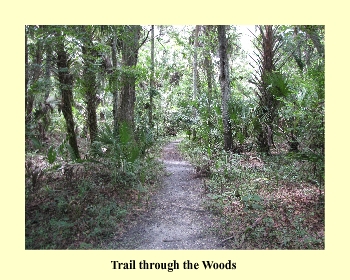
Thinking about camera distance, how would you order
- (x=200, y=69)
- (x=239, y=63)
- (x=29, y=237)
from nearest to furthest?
(x=29, y=237)
(x=200, y=69)
(x=239, y=63)

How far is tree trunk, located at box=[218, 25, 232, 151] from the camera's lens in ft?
31.4

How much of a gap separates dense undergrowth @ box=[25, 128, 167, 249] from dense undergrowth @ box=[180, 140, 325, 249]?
5.98ft

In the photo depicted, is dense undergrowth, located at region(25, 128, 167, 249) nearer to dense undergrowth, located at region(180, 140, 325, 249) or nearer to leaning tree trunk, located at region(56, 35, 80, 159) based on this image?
leaning tree trunk, located at region(56, 35, 80, 159)

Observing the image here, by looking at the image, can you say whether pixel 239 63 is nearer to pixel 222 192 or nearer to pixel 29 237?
pixel 222 192

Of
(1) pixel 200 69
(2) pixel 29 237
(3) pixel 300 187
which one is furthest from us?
(1) pixel 200 69

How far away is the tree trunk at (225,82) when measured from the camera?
9578 millimetres

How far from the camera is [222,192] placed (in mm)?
6754

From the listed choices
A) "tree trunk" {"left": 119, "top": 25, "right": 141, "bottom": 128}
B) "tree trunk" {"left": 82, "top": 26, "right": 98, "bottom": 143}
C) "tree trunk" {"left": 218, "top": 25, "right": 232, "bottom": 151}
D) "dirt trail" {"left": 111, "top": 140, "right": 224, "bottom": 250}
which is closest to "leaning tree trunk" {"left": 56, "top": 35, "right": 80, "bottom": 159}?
"tree trunk" {"left": 82, "top": 26, "right": 98, "bottom": 143}

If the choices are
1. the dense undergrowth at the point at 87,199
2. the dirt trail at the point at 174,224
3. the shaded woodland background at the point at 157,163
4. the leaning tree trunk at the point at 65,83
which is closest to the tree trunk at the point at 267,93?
the shaded woodland background at the point at 157,163

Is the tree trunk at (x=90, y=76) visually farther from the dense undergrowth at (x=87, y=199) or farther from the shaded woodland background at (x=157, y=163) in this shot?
the dense undergrowth at (x=87, y=199)

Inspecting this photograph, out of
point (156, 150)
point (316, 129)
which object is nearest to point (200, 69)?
point (156, 150)

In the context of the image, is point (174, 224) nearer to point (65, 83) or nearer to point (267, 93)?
point (65, 83)

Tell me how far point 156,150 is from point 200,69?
8979 millimetres

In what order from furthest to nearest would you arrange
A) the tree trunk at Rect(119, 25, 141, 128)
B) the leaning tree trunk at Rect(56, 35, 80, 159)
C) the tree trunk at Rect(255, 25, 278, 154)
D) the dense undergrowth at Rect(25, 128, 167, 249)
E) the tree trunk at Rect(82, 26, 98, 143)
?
the tree trunk at Rect(119, 25, 141, 128), the tree trunk at Rect(255, 25, 278, 154), the leaning tree trunk at Rect(56, 35, 80, 159), the tree trunk at Rect(82, 26, 98, 143), the dense undergrowth at Rect(25, 128, 167, 249)
